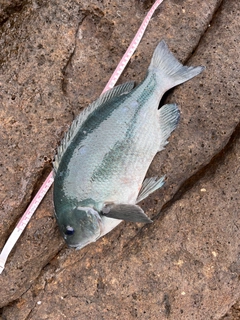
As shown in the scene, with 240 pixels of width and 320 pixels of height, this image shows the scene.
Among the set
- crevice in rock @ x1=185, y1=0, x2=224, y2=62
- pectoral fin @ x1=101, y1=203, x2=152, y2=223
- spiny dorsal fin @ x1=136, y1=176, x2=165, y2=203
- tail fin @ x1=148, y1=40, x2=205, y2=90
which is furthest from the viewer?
crevice in rock @ x1=185, y1=0, x2=224, y2=62

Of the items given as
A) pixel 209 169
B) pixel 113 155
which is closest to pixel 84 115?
pixel 113 155

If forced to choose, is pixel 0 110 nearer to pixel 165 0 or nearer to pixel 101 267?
pixel 101 267

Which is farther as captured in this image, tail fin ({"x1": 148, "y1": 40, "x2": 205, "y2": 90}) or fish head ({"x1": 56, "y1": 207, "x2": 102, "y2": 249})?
tail fin ({"x1": 148, "y1": 40, "x2": 205, "y2": 90})

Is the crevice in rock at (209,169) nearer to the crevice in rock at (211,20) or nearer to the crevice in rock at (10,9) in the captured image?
the crevice in rock at (211,20)

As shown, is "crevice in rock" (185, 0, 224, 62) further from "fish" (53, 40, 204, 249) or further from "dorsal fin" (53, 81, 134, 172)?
"dorsal fin" (53, 81, 134, 172)

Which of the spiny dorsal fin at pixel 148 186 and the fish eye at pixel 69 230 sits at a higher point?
the fish eye at pixel 69 230

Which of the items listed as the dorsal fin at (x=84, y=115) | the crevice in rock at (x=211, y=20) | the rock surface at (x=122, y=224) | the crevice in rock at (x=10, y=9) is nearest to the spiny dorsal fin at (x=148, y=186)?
the rock surface at (x=122, y=224)

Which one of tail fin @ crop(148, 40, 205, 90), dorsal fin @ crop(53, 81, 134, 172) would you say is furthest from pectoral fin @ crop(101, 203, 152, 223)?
tail fin @ crop(148, 40, 205, 90)

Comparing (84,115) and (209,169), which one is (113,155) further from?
(209,169)
